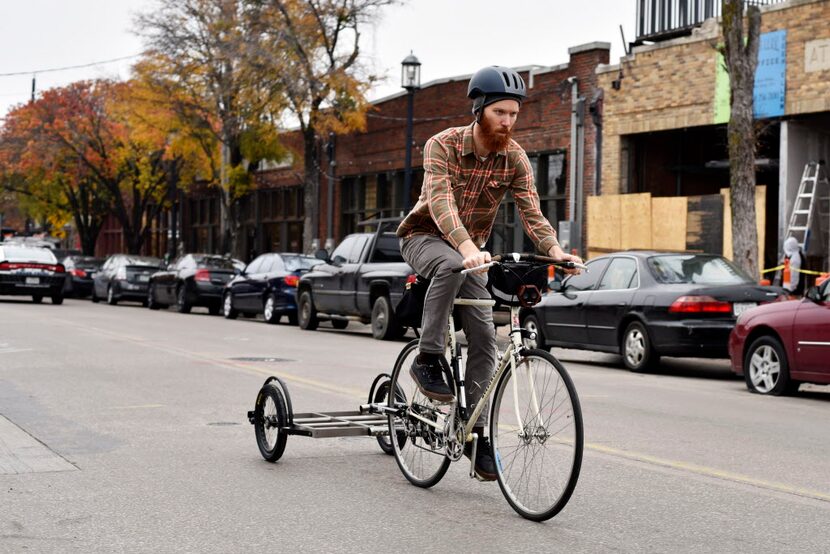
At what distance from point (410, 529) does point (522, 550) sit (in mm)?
642

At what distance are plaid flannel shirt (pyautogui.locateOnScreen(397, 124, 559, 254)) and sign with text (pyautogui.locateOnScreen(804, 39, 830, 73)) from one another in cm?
1770

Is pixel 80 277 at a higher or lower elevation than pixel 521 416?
higher

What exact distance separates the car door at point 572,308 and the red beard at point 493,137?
10286 millimetres

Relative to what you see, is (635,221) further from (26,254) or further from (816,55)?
(26,254)

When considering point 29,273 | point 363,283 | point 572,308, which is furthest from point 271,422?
point 29,273

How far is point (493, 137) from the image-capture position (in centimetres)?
596

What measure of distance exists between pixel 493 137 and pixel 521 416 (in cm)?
138

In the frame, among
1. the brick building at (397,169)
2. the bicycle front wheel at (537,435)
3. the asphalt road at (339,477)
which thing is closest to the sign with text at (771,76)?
the brick building at (397,169)

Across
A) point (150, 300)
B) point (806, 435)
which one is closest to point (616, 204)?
point (150, 300)

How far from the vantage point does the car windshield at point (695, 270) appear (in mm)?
15266

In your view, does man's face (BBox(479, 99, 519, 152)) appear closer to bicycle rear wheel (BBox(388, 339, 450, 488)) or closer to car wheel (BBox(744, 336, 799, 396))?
bicycle rear wheel (BBox(388, 339, 450, 488))

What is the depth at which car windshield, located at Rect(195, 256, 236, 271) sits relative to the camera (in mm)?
30594

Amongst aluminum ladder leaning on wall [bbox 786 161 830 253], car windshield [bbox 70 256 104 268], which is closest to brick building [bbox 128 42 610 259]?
aluminum ladder leaning on wall [bbox 786 161 830 253]

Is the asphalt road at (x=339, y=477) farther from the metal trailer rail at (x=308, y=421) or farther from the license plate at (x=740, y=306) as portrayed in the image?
the license plate at (x=740, y=306)
